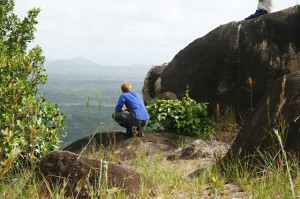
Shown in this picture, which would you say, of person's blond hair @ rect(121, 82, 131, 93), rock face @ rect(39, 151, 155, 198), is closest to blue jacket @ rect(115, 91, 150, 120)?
person's blond hair @ rect(121, 82, 131, 93)

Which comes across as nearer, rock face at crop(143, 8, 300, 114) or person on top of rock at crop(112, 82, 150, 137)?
person on top of rock at crop(112, 82, 150, 137)

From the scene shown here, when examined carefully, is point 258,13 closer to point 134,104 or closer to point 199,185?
point 134,104

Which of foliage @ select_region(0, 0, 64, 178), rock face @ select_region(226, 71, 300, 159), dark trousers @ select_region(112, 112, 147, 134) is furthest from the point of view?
dark trousers @ select_region(112, 112, 147, 134)

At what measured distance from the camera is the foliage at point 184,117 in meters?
15.0

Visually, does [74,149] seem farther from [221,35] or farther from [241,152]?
[241,152]

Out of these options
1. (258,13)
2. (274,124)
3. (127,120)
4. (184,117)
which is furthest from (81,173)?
(258,13)

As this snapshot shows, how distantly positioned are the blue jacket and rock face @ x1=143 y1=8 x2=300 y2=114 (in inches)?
172

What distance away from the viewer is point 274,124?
627 centimetres

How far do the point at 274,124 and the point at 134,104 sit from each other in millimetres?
7191

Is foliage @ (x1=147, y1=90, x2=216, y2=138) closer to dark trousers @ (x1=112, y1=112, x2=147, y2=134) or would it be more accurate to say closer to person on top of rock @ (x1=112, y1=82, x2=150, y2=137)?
dark trousers @ (x1=112, y1=112, x2=147, y2=134)

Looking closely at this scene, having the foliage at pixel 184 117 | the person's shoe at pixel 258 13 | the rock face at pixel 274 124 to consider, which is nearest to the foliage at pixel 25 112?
the rock face at pixel 274 124

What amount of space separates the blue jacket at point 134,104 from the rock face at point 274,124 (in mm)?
5989

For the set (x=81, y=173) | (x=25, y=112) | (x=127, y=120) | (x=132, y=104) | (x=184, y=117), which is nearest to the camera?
(x=81, y=173)

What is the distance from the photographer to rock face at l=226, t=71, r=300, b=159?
5.86 metres
